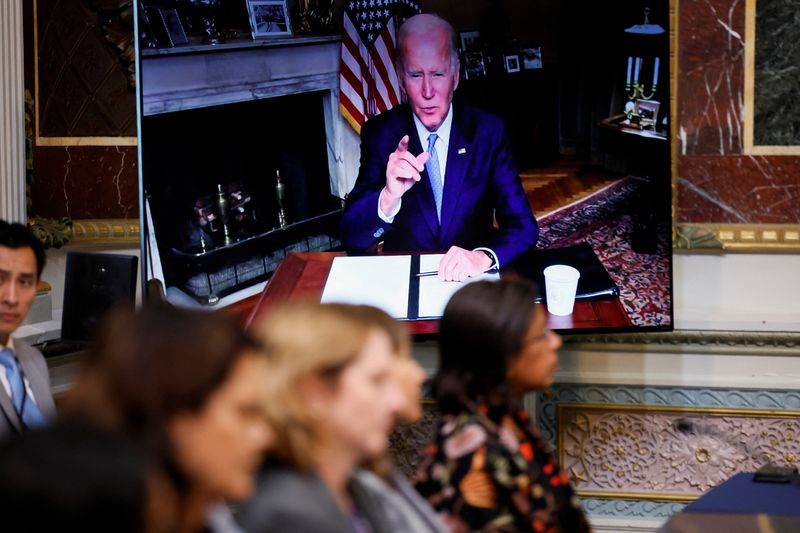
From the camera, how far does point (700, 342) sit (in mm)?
5129

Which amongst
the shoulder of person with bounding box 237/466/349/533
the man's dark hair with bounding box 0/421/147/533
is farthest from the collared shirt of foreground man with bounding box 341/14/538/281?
the man's dark hair with bounding box 0/421/147/533

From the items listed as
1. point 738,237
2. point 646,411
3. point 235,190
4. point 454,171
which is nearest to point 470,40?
point 454,171

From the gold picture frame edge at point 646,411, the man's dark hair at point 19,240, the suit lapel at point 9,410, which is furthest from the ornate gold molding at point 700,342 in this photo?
the suit lapel at point 9,410

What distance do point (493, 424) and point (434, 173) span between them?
220 centimetres

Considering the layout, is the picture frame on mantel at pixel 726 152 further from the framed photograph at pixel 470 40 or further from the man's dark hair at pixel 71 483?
the man's dark hair at pixel 71 483

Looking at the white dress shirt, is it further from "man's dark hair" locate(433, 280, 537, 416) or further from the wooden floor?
the wooden floor

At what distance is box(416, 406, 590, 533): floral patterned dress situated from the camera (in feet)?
8.90

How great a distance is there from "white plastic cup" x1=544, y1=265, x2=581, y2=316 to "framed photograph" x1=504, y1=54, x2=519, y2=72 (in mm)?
865

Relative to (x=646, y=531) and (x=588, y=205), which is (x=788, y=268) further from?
(x=646, y=531)

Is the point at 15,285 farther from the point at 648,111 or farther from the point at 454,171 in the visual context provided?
the point at 648,111

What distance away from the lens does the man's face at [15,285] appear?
3213mm

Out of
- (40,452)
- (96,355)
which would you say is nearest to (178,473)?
(96,355)

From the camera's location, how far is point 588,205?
16.1ft

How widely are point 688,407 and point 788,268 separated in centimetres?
74
